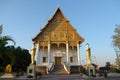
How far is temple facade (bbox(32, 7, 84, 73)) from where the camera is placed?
1335 inches

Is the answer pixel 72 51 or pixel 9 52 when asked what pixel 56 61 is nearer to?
pixel 72 51

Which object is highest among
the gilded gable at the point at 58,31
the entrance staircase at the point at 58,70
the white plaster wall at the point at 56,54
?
the gilded gable at the point at 58,31

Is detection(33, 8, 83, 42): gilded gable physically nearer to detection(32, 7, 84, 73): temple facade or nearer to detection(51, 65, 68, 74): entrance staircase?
detection(32, 7, 84, 73): temple facade

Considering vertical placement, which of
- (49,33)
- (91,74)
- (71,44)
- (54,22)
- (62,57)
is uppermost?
(54,22)

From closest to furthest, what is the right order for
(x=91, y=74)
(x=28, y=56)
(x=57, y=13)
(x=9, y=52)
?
(x=9, y=52) < (x=91, y=74) < (x=57, y=13) < (x=28, y=56)

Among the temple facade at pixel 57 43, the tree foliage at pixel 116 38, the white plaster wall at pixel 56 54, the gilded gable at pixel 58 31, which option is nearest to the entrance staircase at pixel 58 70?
the temple facade at pixel 57 43

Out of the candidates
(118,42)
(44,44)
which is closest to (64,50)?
Answer: (44,44)

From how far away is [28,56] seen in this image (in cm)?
4594

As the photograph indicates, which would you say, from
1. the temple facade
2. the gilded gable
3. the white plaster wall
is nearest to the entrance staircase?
the temple facade

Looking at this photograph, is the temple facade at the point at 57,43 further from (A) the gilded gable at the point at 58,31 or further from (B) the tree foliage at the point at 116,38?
(B) the tree foliage at the point at 116,38

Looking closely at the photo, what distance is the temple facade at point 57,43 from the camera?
33906mm

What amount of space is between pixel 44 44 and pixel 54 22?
4824 mm

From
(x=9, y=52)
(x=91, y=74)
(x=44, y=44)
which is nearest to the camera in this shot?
(x=9, y=52)

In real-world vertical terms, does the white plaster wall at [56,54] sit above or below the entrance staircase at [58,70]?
above
